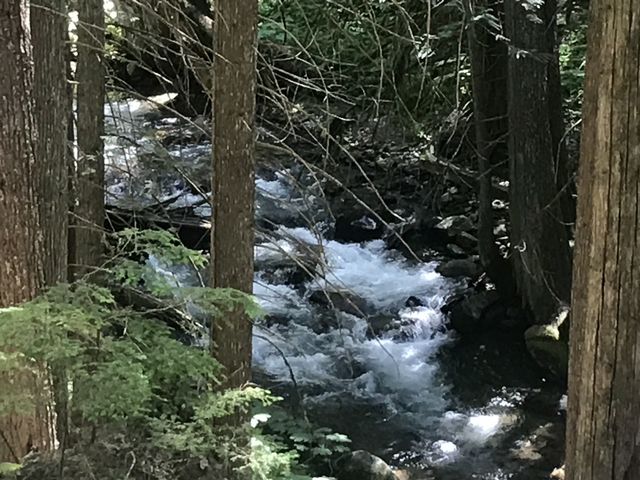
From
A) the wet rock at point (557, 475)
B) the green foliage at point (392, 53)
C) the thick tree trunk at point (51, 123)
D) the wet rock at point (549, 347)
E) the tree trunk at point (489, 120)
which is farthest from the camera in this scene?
the tree trunk at point (489, 120)

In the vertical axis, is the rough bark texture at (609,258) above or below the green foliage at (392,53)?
below

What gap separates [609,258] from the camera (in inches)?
93.5

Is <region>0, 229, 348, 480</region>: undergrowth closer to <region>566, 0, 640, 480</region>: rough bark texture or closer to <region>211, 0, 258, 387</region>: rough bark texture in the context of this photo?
<region>211, 0, 258, 387</region>: rough bark texture

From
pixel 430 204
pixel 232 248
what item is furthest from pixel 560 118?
pixel 232 248

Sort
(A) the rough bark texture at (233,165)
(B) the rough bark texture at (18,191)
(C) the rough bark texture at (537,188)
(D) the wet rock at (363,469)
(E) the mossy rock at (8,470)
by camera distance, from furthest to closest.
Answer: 1. (C) the rough bark texture at (537,188)
2. (D) the wet rock at (363,469)
3. (A) the rough bark texture at (233,165)
4. (B) the rough bark texture at (18,191)
5. (E) the mossy rock at (8,470)

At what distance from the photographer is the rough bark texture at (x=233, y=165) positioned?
13.9 ft

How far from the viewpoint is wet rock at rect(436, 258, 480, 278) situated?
11.2 m

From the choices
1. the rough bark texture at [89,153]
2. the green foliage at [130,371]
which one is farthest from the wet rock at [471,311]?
the green foliage at [130,371]

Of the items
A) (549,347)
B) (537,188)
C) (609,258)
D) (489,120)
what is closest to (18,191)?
(609,258)

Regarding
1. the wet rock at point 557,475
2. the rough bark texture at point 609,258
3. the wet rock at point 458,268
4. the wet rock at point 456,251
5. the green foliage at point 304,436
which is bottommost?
the wet rock at point 557,475

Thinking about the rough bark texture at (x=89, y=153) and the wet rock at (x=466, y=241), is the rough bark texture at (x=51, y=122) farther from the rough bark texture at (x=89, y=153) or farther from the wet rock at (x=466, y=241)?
the wet rock at (x=466, y=241)

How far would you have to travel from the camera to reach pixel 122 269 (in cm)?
299

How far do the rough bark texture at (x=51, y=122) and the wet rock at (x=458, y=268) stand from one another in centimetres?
758

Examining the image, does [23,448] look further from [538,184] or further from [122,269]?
[538,184]
